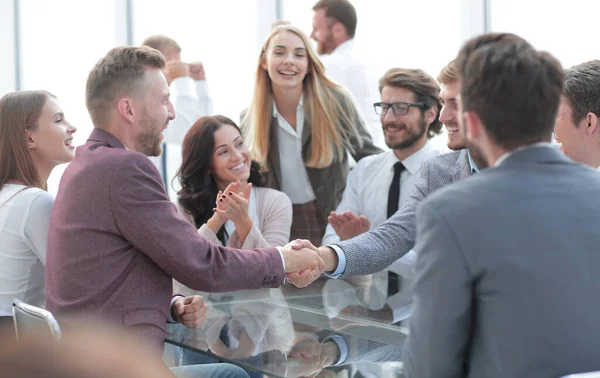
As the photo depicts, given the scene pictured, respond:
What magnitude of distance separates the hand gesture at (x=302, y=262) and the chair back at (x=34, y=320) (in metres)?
0.79

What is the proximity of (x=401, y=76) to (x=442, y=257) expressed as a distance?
2.69 meters

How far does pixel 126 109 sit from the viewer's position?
2471mm

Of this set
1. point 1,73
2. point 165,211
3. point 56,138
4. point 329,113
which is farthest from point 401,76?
point 1,73

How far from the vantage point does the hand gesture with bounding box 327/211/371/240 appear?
364cm

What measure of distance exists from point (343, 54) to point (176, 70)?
112cm

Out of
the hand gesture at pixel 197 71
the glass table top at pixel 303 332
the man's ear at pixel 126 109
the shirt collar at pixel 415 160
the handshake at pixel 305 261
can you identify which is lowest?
the glass table top at pixel 303 332

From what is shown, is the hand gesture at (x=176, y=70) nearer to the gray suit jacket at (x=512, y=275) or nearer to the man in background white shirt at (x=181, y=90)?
the man in background white shirt at (x=181, y=90)

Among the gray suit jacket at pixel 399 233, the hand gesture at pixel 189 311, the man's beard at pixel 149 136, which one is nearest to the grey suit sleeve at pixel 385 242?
the gray suit jacket at pixel 399 233

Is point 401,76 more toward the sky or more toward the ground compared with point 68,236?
more toward the sky

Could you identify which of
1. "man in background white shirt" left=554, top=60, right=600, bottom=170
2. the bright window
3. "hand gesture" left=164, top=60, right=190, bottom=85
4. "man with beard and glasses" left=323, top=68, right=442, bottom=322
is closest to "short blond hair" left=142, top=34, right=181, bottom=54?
"hand gesture" left=164, top=60, right=190, bottom=85

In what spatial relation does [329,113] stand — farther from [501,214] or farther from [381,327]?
[501,214]

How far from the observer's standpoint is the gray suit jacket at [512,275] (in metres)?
1.38

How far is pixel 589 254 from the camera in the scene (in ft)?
4.61

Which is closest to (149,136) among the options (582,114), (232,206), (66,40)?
(232,206)
